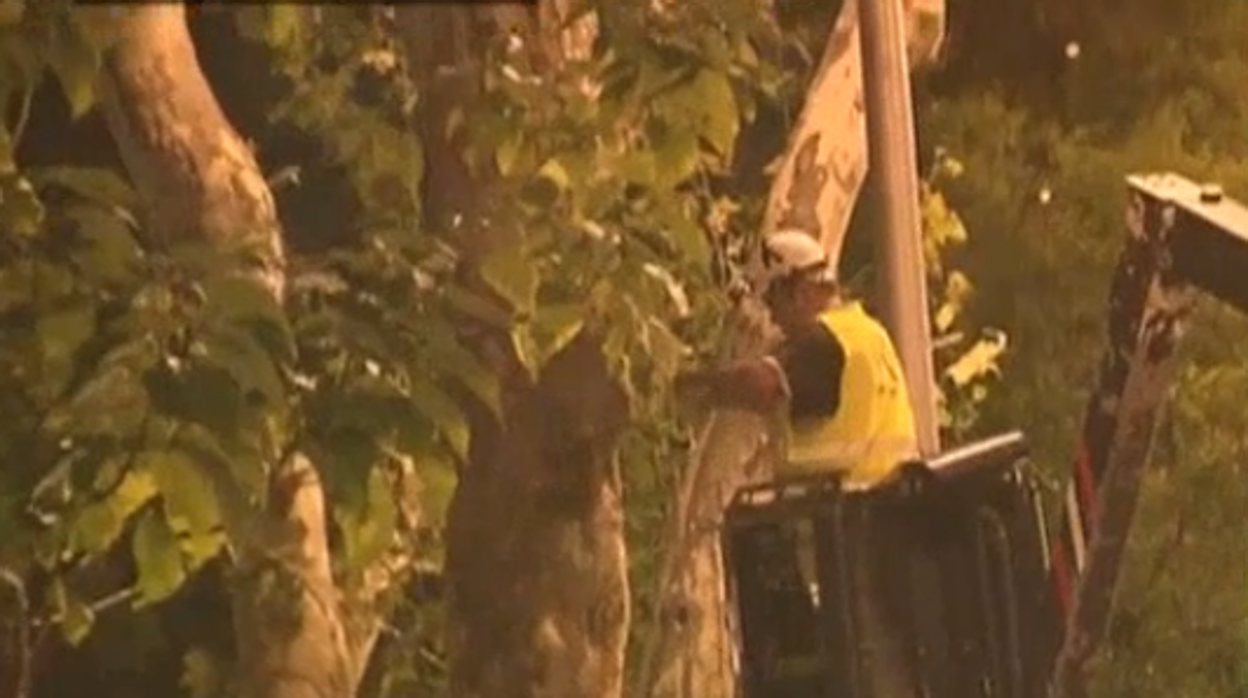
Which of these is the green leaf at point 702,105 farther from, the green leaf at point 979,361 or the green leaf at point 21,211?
the green leaf at point 979,361

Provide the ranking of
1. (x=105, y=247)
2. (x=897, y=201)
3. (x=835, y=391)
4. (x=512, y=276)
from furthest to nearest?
1. (x=897, y=201)
2. (x=835, y=391)
3. (x=512, y=276)
4. (x=105, y=247)

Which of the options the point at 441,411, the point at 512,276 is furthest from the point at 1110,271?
the point at 441,411

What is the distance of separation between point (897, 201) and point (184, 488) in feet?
1.92

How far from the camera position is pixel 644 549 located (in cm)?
162

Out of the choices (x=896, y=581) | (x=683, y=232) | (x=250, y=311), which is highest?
(x=683, y=232)

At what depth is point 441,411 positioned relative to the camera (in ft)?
3.88

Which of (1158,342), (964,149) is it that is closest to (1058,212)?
(964,149)

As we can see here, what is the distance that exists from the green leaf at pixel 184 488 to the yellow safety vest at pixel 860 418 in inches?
15.3

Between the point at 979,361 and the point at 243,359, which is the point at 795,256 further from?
the point at 243,359

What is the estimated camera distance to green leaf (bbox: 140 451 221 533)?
108 centimetres

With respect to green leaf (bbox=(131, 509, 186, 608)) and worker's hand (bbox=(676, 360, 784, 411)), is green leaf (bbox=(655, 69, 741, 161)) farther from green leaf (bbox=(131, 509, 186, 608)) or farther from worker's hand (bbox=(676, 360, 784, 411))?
green leaf (bbox=(131, 509, 186, 608))

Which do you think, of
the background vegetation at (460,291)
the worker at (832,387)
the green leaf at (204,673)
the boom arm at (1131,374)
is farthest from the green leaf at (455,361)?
the green leaf at (204,673)

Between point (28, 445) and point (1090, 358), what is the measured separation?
32.7 inches

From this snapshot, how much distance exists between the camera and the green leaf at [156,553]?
112 centimetres
